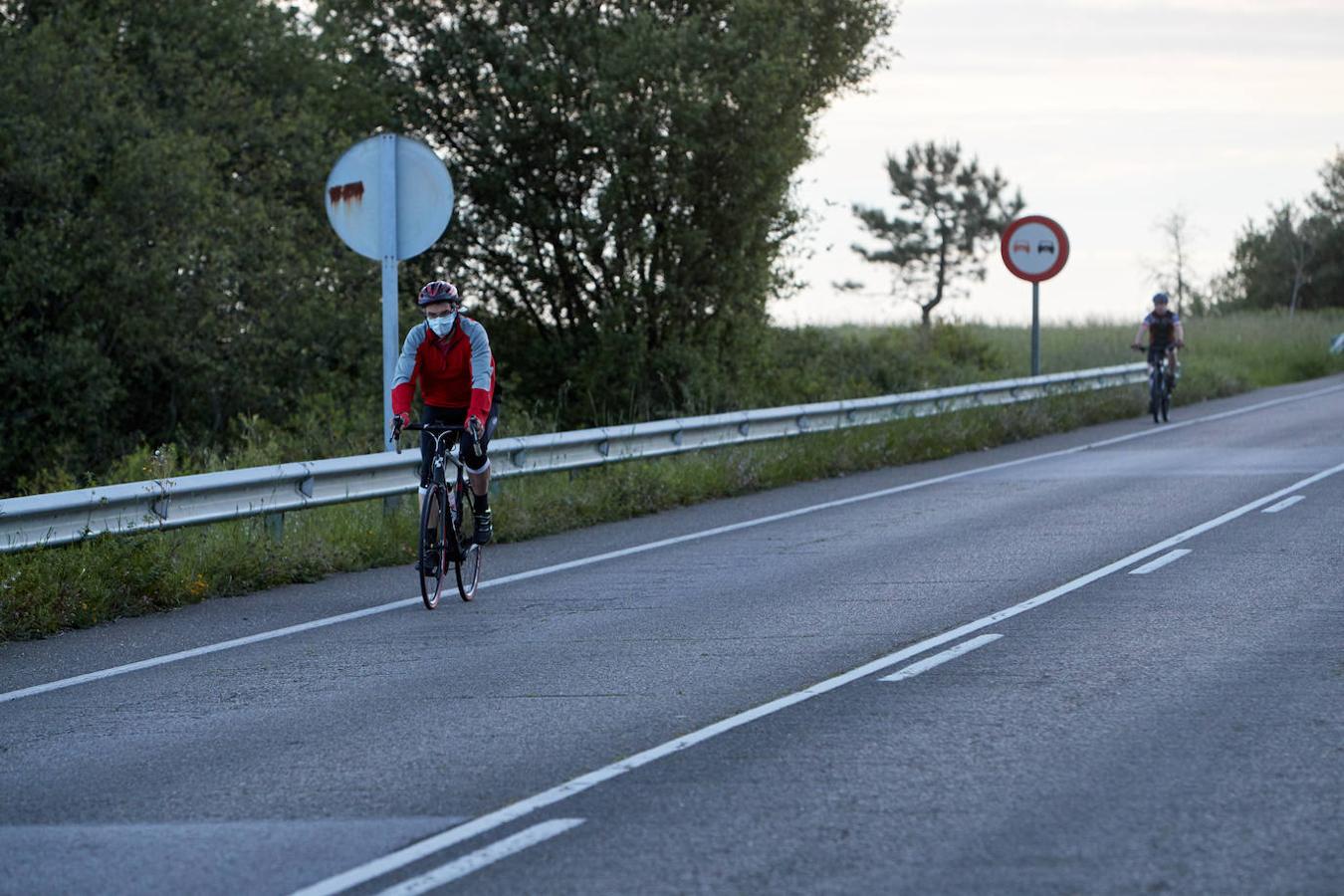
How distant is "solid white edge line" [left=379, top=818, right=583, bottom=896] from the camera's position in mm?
5020

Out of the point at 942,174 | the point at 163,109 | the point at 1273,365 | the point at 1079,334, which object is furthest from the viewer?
the point at 942,174

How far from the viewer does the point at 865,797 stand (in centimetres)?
586

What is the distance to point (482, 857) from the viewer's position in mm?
5285

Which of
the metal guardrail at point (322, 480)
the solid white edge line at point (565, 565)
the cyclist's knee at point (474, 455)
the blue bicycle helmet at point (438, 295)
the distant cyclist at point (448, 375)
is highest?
the blue bicycle helmet at point (438, 295)

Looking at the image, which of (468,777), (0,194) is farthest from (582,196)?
(468,777)

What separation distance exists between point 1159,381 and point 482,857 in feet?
71.3

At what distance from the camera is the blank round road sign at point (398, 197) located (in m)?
13.4

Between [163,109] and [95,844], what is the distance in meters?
23.7

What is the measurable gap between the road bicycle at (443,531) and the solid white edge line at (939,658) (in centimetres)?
336

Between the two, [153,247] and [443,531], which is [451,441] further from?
[153,247]

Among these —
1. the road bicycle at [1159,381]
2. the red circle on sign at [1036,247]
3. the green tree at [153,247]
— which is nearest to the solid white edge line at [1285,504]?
the road bicycle at [1159,381]

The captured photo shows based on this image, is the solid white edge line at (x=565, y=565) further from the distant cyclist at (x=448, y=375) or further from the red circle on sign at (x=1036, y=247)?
the red circle on sign at (x=1036, y=247)

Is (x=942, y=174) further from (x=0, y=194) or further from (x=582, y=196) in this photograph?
(x=0, y=194)

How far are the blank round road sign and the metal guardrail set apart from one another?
1687 millimetres
